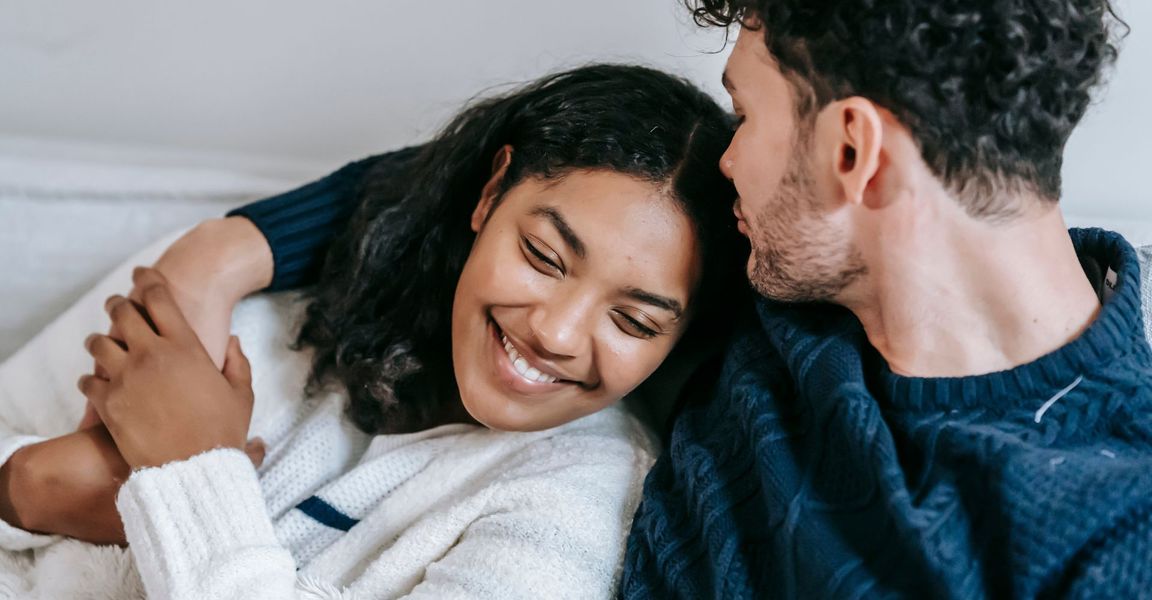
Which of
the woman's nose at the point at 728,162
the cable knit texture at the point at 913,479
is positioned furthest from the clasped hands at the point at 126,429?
the woman's nose at the point at 728,162

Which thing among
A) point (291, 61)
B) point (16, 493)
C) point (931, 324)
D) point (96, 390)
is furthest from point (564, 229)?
point (291, 61)

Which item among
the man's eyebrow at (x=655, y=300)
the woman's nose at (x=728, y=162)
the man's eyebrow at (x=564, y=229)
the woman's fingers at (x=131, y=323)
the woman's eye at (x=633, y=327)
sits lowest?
the woman's fingers at (x=131, y=323)

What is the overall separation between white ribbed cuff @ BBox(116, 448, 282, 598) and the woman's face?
0.28 m

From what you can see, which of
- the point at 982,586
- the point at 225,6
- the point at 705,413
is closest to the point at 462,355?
the point at 705,413

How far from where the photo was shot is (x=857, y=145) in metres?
0.97

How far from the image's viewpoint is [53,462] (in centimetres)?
123

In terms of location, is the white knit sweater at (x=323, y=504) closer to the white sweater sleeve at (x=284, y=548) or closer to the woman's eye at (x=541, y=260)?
the white sweater sleeve at (x=284, y=548)

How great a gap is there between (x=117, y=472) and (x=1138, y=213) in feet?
4.63

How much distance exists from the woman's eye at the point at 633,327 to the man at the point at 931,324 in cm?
14

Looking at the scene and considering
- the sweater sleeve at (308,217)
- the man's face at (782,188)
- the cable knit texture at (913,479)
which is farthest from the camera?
the sweater sleeve at (308,217)

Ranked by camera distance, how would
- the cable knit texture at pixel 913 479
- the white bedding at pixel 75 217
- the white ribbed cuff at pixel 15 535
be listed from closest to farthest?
the cable knit texture at pixel 913 479 < the white ribbed cuff at pixel 15 535 < the white bedding at pixel 75 217

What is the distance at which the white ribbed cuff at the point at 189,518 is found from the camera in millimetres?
1086

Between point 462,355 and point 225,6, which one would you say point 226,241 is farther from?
point 225,6

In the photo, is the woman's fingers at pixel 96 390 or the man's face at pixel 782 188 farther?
the woman's fingers at pixel 96 390
